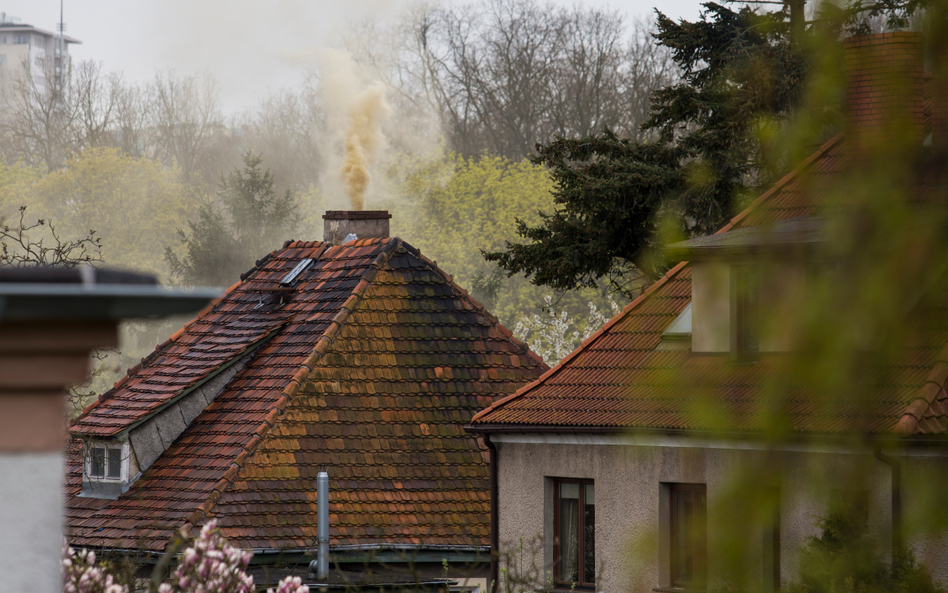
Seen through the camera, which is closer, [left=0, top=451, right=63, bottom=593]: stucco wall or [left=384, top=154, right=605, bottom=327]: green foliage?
[left=0, top=451, right=63, bottom=593]: stucco wall

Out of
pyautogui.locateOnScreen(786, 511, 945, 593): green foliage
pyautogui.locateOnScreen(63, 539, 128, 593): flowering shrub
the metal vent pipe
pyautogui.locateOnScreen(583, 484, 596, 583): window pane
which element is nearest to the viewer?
pyautogui.locateOnScreen(786, 511, 945, 593): green foliage

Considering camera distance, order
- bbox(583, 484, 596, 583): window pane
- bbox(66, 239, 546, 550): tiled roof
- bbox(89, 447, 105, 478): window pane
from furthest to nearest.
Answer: bbox(89, 447, 105, 478): window pane → bbox(66, 239, 546, 550): tiled roof → bbox(583, 484, 596, 583): window pane

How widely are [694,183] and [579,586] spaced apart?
1249 centimetres

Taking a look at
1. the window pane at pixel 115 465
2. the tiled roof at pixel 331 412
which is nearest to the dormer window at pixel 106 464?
the window pane at pixel 115 465

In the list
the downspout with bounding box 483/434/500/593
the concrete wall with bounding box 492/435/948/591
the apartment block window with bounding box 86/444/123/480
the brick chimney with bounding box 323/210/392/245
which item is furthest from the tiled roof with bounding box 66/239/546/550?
the concrete wall with bounding box 492/435/948/591

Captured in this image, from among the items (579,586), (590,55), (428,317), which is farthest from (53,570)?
(590,55)

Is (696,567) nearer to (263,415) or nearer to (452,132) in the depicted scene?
(263,415)

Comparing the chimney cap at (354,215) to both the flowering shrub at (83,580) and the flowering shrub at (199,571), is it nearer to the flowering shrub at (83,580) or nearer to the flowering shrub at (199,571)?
the flowering shrub at (199,571)

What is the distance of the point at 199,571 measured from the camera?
8523 millimetres

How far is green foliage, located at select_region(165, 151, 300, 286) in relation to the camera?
1831 inches

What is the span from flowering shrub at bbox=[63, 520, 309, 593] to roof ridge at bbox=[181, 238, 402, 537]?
21.9 feet

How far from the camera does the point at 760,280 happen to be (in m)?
2.99

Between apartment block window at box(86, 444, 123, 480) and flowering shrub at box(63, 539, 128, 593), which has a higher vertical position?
flowering shrub at box(63, 539, 128, 593)

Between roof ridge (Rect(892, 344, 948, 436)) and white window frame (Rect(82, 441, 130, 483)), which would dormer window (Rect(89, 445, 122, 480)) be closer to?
white window frame (Rect(82, 441, 130, 483))
